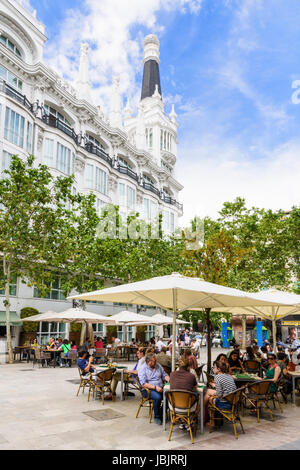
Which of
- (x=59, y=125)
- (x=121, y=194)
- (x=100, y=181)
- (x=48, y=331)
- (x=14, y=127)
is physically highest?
(x=59, y=125)

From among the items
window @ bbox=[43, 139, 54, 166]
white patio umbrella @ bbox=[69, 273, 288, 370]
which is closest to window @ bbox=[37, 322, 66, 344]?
window @ bbox=[43, 139, 54, 166]

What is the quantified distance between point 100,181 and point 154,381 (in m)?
30.5

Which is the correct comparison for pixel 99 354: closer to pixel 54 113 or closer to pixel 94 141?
pixel 54 113

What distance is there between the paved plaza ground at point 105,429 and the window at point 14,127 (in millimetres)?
20047

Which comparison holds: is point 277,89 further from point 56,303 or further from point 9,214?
point 56,303

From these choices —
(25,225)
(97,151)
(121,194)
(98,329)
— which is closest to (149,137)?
(121,194)

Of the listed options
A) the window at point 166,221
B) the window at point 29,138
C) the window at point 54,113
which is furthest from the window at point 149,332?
the window at point 54,113

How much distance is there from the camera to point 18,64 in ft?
93.8

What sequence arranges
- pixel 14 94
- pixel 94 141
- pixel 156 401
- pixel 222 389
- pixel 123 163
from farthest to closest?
pixel 123 163 → pixel 94 141 → pixel 14 94 → pixel 156 401 → pixel 222 389

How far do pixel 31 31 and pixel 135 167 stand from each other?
19.2 meters

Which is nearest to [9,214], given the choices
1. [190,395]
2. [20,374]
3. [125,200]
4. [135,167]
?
[20,374]

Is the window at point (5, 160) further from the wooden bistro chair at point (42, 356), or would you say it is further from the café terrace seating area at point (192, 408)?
the café terrace seating area at point (192, 408)

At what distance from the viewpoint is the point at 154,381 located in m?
7.74

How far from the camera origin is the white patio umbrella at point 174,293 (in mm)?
7280
